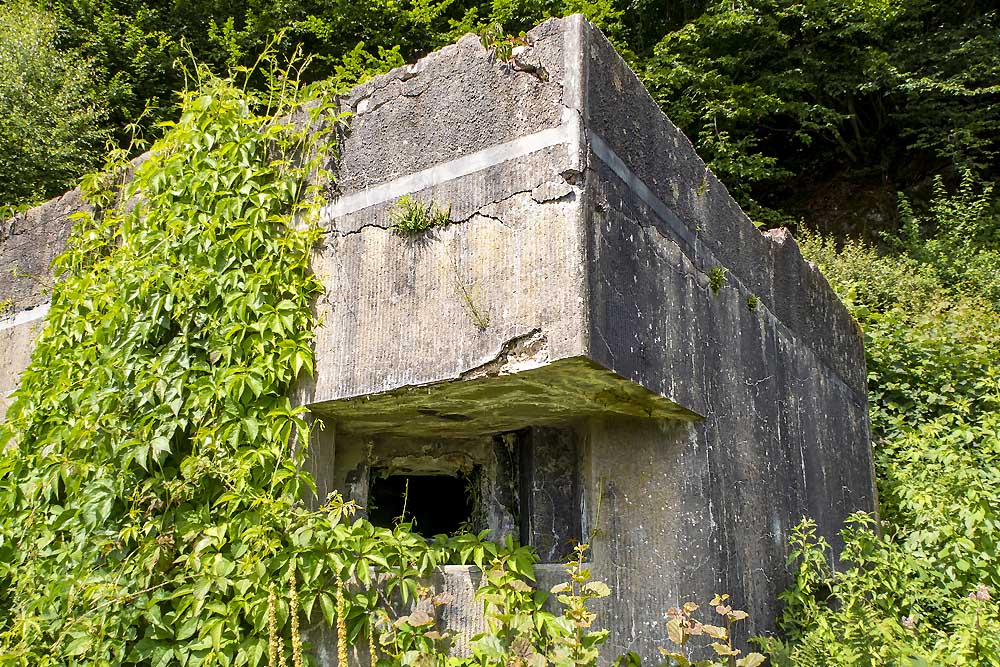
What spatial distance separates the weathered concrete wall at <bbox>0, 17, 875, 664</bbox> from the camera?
2564 mm

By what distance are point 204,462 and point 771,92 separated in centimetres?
1123

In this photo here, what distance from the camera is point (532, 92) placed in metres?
2.72

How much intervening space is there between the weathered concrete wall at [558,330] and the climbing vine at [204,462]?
17cm

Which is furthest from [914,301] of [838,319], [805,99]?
[805,99]

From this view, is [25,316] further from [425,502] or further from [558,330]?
[558,330]

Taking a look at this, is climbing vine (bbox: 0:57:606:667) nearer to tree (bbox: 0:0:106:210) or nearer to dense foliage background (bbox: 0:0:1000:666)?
dense foliage background (bbox: 0:0:1000:666)

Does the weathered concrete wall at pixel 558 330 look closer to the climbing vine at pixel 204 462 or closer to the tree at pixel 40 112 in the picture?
the climbing vine at pixel 204 462

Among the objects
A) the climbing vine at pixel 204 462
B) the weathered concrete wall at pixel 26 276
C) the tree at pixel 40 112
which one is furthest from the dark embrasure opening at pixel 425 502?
the tree at pixel 40 112

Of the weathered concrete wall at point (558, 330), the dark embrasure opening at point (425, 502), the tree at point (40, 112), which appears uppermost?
the tree at point (40, 112)

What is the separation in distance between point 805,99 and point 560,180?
11.6 meters

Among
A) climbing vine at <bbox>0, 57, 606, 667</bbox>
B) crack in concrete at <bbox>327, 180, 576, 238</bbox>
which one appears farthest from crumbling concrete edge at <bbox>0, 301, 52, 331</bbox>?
crack in concrete at <bbox>327, 180, 576, 238</bbox>

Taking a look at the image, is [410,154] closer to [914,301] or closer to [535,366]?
[535,366]

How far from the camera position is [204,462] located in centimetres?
272

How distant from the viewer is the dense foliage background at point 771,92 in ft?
29.4
